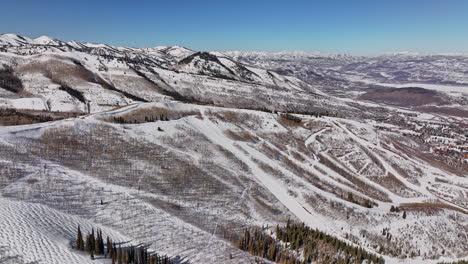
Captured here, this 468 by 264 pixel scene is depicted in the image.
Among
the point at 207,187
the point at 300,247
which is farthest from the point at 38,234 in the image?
the point at 300,247

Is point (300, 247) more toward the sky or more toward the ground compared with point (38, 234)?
more toward the ground

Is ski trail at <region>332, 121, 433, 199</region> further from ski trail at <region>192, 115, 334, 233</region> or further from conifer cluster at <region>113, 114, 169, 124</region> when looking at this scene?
conifer cluster at <region>113, 114, 169, 124</region>

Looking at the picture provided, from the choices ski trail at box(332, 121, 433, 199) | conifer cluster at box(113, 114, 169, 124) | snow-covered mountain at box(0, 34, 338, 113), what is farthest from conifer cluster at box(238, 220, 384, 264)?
snow-covered mountain at box(0, 34, 338, 113)

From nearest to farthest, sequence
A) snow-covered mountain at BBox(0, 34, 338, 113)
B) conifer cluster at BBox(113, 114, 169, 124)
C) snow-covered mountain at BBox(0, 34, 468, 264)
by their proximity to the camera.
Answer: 1. snow-covered mountain at BBox(0, 34, 468, 264)
2. conifer cluster at BBox(113, 114, 169, 124)
3. snow-covered mountain at BBox(0, 34, 338, 113)

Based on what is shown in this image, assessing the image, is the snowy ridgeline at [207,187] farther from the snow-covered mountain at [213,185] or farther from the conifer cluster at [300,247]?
the conifer cluster at [300,247]

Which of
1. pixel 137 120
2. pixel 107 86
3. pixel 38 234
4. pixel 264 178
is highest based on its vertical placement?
pixel 107 86

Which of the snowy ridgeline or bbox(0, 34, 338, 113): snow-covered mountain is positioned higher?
bbox(0, 34, 338, 113): snow-covered mountain

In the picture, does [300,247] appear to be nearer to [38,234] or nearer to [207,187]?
[207,187]

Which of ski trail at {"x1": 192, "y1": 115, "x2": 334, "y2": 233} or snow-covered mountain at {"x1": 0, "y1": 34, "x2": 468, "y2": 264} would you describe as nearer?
snow-covered mountain at {"x1": 0, "y1": 34, "x2": 468, "y2": 264}

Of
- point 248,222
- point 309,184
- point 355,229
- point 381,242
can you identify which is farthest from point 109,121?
point 381,242

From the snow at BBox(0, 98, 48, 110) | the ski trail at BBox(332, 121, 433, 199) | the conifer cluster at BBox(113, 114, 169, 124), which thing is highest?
the snow at BBox(0, 98, 48, 110)
